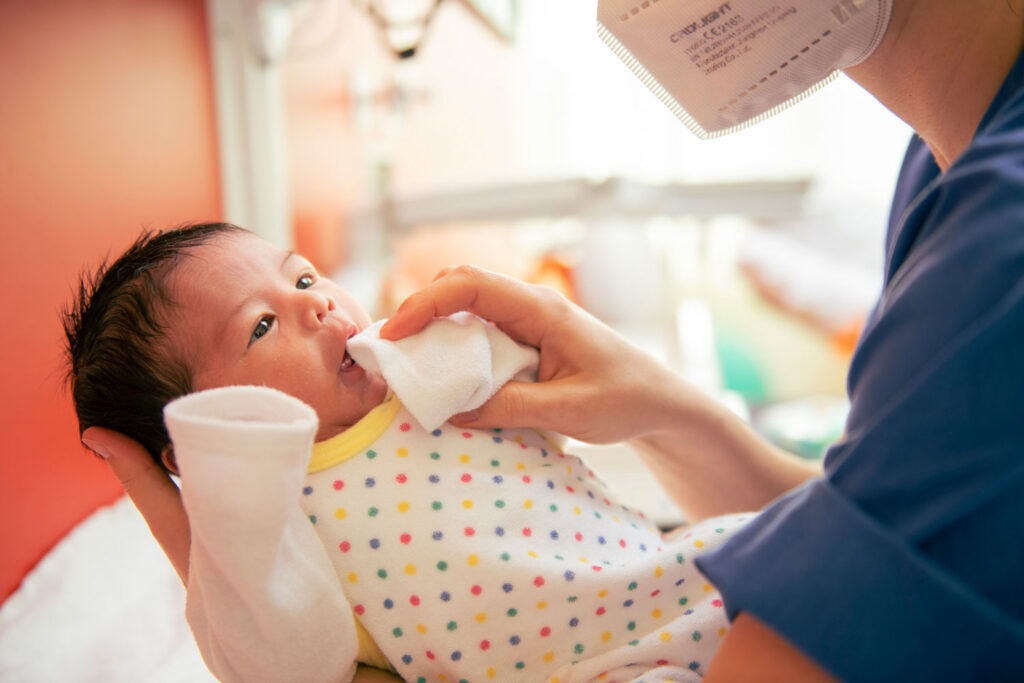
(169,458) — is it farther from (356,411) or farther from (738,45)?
(738,45)

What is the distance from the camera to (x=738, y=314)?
3.46 metres

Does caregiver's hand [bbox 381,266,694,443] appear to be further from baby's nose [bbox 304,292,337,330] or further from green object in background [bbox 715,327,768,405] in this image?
green object in background [bbox 715,327,768,405]

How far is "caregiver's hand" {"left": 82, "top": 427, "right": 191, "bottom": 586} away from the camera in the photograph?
71 cm

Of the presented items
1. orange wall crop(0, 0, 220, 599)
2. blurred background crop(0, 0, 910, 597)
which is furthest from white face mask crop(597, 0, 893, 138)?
orange wall crop(0, 0, 220, 599)

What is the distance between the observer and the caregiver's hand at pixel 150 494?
2.34 feet

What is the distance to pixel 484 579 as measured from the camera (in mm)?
689

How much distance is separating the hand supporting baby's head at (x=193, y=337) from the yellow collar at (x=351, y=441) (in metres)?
0.04

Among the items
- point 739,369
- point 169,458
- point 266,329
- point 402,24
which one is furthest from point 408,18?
point 739,369

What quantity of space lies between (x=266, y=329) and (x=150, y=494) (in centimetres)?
20

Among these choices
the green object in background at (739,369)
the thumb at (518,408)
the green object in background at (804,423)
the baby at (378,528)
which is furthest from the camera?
the green object in background at (739,369)

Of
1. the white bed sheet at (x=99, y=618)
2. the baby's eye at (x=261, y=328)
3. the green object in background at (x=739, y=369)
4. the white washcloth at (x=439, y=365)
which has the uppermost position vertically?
the baby's eye at (x=261, y=328)

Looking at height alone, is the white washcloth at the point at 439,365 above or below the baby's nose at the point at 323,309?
below

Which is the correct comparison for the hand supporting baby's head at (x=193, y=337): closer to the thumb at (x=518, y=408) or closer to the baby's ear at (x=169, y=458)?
the baby's ear at (x=169, y=458)

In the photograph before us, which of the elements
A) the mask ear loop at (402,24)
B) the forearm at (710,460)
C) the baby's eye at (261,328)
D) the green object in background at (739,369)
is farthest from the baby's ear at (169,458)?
the green object in background at (739,369)
